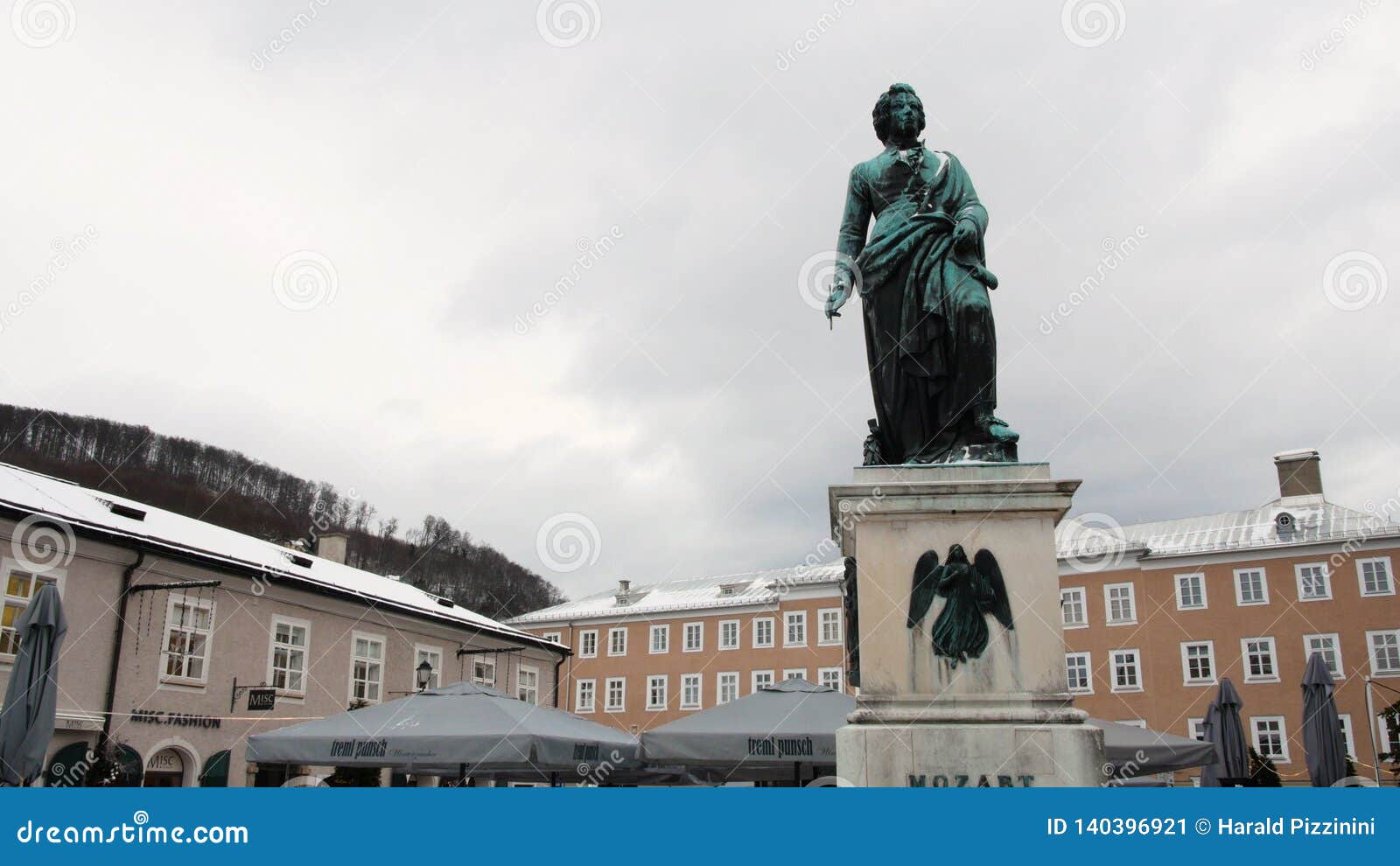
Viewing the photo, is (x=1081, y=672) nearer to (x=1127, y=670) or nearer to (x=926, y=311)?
(x=1127, y=670)

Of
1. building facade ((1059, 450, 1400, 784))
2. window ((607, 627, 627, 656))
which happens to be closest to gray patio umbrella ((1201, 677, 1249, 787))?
building facade ((1059, 450, 1400, 784))

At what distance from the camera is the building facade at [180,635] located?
71.3ft

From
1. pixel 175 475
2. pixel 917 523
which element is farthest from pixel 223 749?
pixel 175 475

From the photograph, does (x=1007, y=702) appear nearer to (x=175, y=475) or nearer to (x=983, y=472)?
(x=983, y=472)

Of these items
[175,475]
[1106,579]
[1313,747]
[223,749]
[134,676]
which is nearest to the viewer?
[1313,747]

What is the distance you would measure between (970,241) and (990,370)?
70cm

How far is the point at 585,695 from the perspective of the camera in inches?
2302

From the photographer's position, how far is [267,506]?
198ft

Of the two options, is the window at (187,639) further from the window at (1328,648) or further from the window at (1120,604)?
the window at (1328,648)

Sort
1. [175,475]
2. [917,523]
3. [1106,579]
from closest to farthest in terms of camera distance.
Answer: [917,523] < [1106,579] < [175,475]

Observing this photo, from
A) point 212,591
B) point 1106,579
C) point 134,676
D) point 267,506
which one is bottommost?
point 134,676

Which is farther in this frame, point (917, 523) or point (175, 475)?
point (175, 475)

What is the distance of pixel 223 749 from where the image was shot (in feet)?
83.3

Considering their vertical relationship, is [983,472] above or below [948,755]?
above
